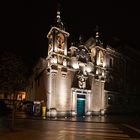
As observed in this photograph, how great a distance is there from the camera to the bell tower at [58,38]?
43.4 meters

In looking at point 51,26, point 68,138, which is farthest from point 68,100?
point 68,138

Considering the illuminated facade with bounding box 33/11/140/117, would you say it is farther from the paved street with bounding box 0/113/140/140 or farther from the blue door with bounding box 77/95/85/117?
the paved street with bounding box 0/113/140/140

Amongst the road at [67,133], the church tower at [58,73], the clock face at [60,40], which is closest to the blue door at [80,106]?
the church tower at [58,73]

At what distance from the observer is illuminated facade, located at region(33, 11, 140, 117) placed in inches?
1676

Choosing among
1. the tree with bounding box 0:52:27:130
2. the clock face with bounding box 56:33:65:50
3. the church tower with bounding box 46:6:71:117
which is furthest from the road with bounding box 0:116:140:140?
the clock face with bounding box 56:33:65:50

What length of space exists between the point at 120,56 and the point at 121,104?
939cm

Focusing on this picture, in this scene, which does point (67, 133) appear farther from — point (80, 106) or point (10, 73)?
point (80, 106)

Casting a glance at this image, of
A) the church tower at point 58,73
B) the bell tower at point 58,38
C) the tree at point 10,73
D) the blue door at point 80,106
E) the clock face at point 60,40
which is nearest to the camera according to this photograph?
the tree at point 10,73

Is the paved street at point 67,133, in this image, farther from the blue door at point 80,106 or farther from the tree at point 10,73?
the blue door at point 80,106

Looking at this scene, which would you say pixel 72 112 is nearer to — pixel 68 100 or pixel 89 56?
pixel 68 100

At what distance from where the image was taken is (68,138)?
16656 mm

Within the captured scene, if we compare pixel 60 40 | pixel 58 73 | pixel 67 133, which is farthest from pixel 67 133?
pixel 60 40

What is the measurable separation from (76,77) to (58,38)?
6.86 meters

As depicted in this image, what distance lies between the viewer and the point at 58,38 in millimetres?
44406
